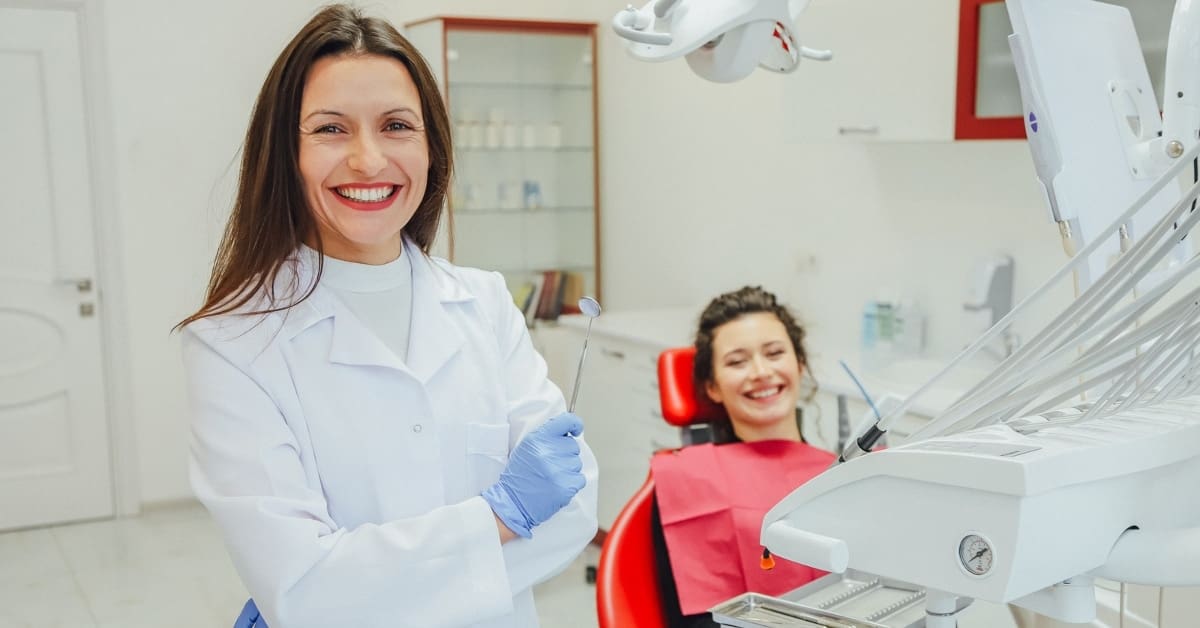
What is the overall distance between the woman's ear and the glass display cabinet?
256 centimetres

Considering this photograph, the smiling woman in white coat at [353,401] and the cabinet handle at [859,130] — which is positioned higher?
the cabinet handle at [859,130]

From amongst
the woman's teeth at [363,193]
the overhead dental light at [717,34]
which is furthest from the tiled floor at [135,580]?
the overhead dental light at [717,34]

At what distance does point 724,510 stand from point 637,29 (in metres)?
1.09

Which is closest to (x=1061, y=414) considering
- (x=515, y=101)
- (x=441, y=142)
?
(x=441, y=142)

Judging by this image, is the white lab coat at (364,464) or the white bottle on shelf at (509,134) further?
the white bottle on shelf at (509,134)

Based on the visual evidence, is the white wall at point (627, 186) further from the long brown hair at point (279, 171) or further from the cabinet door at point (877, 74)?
the long brown hair at point (279, 171)

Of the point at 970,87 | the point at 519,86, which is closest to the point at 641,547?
the point at 970,87

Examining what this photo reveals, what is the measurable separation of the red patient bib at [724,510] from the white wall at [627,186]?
49.2 inches

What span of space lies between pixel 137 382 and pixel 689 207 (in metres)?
2.39

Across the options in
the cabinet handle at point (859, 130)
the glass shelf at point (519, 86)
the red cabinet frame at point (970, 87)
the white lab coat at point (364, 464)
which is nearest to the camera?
the white lab coat at point (364, 464)

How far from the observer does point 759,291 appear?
91.0 inches

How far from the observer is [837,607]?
4.58ft

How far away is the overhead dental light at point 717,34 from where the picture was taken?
1.18 meters

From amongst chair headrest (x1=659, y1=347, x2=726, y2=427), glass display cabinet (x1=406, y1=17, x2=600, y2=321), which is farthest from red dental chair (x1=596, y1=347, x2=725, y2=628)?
glass display cabinet (x1=406, y1=17, x2=600, y2=321)
